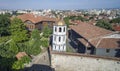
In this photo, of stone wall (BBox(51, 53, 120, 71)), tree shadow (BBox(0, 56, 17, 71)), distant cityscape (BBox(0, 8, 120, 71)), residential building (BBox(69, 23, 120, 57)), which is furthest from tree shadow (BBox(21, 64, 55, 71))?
residential building (BBox(69, 23, 120, 57))

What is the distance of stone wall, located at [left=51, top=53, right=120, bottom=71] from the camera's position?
24109 mm

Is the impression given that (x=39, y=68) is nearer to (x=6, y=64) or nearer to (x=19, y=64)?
(x=19, y=64)

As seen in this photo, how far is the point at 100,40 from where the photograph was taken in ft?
104

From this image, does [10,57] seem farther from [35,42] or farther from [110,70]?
[110,70]

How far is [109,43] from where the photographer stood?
30.9 metres

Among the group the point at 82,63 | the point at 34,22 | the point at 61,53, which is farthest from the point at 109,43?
the point at 34,22

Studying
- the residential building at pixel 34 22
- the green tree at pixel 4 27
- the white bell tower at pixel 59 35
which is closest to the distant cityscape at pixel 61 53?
the white bell tower at pixel 59 35

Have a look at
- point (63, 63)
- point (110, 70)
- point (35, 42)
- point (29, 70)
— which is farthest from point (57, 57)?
point (35, 42)

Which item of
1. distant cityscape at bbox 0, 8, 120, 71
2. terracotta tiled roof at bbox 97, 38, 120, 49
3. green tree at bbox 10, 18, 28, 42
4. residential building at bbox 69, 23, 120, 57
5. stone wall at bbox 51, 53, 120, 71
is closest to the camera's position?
stone wall at bbox 51, 53, 120, 71

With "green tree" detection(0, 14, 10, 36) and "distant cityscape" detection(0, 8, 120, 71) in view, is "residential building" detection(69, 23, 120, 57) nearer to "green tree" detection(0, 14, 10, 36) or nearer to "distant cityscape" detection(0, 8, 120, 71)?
"distant cityscape" detection(0, 8, 120, 71)

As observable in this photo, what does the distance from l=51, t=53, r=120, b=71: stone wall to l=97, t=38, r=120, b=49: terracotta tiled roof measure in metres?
5.82

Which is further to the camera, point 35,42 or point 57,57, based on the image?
point 35,42

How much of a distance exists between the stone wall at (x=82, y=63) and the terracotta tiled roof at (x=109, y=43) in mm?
5823

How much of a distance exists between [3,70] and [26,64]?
3913 mm
